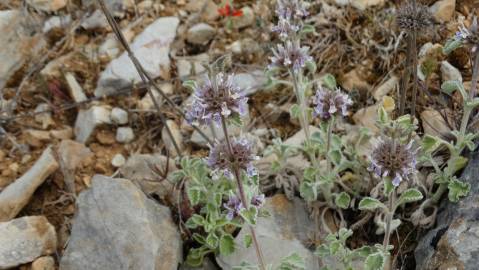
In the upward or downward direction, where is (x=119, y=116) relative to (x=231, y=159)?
downward

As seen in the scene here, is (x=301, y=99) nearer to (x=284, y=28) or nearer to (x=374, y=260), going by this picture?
(x=284, y=28)

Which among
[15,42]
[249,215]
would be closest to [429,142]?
[249,215]

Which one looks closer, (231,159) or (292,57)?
(231,159)

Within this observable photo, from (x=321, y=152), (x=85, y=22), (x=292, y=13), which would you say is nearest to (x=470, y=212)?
(x=321, y=152)

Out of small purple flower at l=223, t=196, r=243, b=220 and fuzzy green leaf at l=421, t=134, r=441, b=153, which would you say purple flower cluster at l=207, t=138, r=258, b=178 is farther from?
fuzzy green leaf at l=421, t=134, r=441, b=153

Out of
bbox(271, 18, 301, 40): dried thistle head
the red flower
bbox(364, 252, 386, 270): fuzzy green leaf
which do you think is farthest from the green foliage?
the red flower

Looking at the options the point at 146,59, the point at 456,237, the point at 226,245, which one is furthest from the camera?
the point at 146,59
